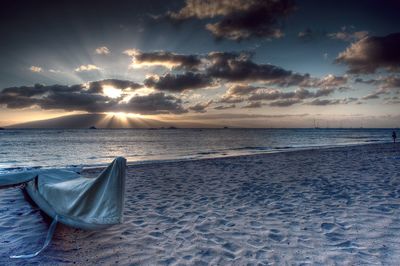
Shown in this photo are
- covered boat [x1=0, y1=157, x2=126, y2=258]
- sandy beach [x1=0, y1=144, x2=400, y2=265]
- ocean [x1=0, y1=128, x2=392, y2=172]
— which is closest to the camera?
sandy beach [x1=0, y1=144, x2=400, y2=265]

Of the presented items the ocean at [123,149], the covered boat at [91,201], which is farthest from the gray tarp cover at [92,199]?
the ocean at [123,149]

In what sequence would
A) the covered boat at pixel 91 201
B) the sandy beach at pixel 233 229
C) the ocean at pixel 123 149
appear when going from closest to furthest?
the sandy beach at pixel 233 229
the covered boat at pixel 91 201
the ocean at pixel 123 149

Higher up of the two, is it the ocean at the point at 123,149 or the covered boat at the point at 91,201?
A: the covered boat at the point at 91,201

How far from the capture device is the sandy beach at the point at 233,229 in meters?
4.49

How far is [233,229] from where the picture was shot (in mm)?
5727

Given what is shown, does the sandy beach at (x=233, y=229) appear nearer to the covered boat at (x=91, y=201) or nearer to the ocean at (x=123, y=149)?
the covered boat at (x=91, y=201)

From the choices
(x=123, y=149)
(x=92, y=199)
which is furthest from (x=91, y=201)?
(x=123, y=149)

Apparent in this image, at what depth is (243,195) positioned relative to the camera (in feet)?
28.6

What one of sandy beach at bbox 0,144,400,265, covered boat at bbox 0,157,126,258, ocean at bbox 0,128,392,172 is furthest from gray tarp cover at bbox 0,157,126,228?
ocean at bbox 0,128,392,172

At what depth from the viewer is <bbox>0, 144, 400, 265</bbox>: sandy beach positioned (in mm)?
4492

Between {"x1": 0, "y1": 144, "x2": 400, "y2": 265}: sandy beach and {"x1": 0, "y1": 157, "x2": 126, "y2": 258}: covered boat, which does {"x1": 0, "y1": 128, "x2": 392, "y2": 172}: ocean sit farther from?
{"x1": 0, "y1": 157, "x2": 126, "y2": 258}: covered boat

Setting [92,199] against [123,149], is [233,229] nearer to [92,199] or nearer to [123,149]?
[92,199]

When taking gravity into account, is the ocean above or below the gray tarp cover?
below

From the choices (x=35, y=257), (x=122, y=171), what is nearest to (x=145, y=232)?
(x=122, y=171)
